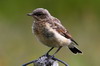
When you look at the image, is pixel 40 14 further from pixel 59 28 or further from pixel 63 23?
pixel 63 23

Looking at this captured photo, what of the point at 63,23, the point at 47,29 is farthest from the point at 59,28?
the point at 63,23

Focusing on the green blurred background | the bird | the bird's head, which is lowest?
the bird

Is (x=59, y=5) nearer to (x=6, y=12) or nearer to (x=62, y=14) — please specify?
(x=62, y=14)

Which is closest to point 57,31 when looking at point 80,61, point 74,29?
point 80,61

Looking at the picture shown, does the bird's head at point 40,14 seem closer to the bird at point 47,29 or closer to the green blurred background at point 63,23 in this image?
the bird at point 47,29

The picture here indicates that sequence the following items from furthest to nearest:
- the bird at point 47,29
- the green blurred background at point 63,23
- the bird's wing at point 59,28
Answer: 1. the green blurred background at point 63,23
2. the bird's wing at point 59,28
3. the bird at point 47,29

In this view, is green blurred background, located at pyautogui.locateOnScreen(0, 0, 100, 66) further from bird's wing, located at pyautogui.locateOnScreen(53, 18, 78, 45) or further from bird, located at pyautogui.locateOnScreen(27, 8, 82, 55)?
bird, located at pyautogui.locateOnScreen(27, 8, 82, 55)

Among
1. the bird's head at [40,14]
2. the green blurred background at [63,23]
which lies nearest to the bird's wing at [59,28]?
the bird's head at [40,14]

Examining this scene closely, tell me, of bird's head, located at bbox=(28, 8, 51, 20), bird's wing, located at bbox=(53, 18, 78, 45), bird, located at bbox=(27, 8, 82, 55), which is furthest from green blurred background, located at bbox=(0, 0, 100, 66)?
bird's head, located at bbox=(28, 8, 51, 20)
